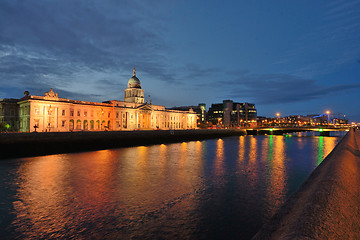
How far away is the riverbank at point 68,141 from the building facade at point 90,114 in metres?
12.6

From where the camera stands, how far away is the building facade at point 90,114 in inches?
3034

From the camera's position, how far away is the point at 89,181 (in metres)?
20.6

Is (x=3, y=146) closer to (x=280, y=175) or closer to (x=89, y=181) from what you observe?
(x=89, y=181)

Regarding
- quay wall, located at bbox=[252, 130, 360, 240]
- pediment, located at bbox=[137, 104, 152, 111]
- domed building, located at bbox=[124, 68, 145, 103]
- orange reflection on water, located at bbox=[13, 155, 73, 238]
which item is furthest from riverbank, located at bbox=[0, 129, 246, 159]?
domed building, located at bbox=[124, 68, 145, 103]

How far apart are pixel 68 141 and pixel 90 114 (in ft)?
177

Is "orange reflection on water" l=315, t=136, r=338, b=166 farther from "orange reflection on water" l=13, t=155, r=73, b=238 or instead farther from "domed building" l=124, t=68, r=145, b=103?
"domed building" l=124, t=68, r=145, b=103

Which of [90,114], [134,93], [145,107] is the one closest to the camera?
[90,114]

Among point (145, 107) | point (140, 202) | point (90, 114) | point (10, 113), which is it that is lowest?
point (140, 202)

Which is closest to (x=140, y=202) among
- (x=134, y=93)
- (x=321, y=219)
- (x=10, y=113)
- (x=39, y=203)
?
(x=39, y=203)

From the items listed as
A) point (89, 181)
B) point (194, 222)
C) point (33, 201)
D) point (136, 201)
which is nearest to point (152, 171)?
point (89, 181)

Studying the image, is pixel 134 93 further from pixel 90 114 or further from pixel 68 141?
pixel 68 141

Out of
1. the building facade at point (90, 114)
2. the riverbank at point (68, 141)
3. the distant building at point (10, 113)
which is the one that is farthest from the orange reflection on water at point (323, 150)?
the distant building at point (10, 113)

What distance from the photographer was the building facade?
253 feet

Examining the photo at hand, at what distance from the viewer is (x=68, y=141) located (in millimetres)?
43844
